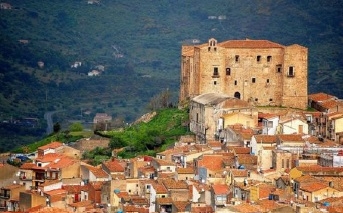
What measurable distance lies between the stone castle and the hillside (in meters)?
18.3

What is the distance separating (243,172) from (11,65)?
161 feet

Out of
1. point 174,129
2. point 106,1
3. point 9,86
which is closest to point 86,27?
point 106,1

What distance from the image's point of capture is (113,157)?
227ft

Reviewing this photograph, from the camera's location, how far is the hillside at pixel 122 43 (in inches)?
4075

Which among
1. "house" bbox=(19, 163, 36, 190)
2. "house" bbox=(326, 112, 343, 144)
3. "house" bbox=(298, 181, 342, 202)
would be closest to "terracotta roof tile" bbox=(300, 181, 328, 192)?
"house" bbox=(298, 181, 342, 202)

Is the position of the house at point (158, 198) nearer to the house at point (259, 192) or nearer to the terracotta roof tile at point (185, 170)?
the terracotta roof tile at point (185, 170)

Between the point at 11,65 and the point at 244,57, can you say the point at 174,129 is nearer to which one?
the point at 244,57

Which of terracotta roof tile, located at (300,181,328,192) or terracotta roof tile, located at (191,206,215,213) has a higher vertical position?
terracotta roof tile, located at (300,181,328,192)

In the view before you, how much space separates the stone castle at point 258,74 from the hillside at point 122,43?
18.3 m

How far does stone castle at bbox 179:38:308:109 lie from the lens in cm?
7294

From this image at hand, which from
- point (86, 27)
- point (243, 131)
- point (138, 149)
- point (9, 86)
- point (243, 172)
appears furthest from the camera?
point (86, 27)

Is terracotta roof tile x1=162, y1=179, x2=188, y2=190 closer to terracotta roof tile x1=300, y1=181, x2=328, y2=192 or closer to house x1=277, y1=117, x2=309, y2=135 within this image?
terracotta roof tile x1=300, y1=181, x2=328, y2=192

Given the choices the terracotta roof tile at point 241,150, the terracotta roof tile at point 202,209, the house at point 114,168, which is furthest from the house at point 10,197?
the terracotta roof tile at point 241,150

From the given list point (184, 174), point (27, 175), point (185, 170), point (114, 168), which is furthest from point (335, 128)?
point (27, 175)
